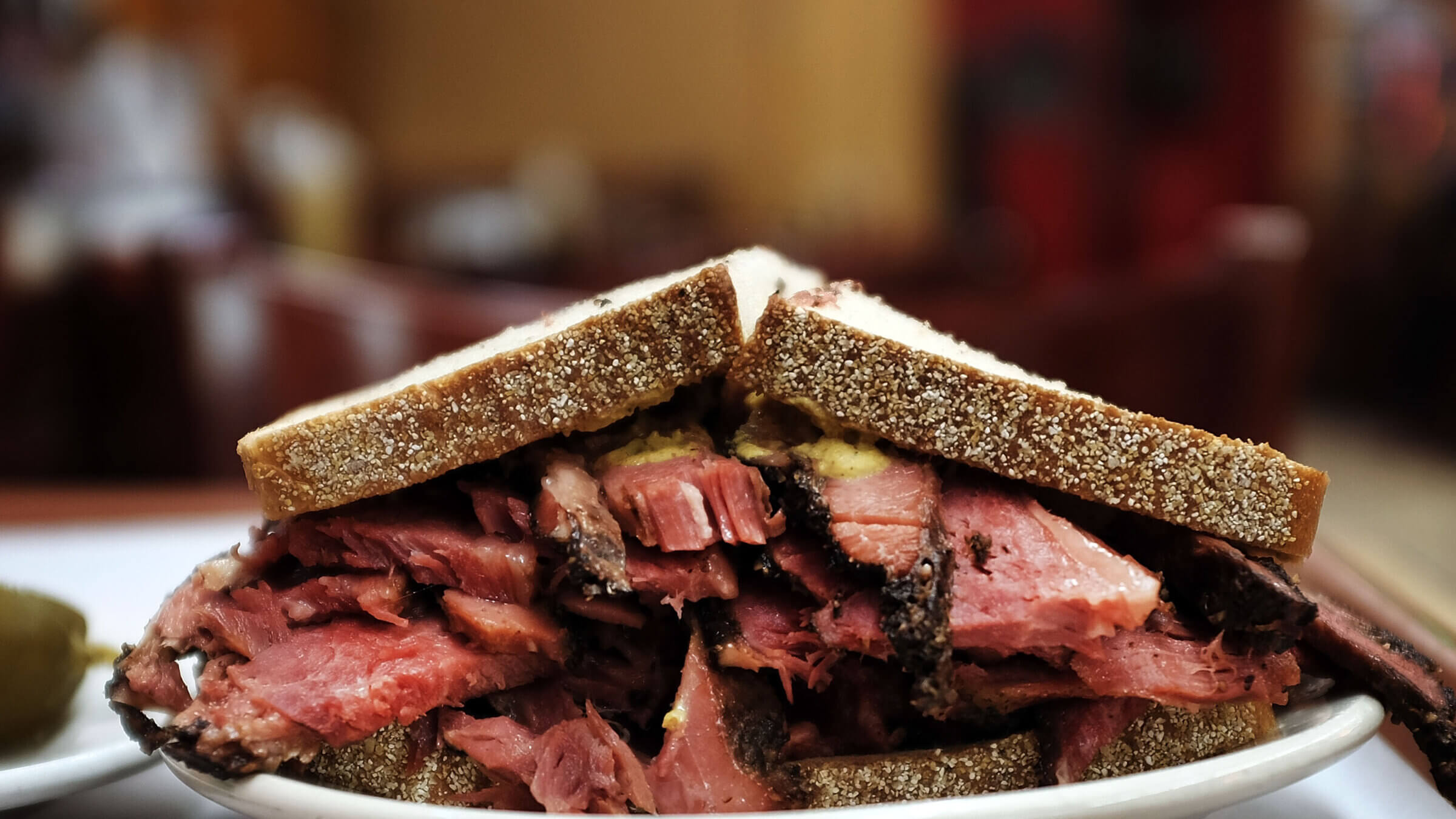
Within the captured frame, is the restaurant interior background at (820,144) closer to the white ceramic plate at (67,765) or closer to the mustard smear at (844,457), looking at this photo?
the white ceramic plate at (67,765)

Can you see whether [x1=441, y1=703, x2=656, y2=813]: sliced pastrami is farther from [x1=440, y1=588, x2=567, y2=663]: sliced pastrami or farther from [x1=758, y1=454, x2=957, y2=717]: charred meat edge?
[x1=758, y1=454, x2=957, y2=717]: charred meat edge

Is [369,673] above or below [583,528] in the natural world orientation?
below

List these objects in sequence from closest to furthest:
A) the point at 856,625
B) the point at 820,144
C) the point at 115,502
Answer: the point at 856,625, the point at 115,502, the point at 820,144

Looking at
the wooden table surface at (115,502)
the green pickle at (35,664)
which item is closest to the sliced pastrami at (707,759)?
the green pickle at (35,664)

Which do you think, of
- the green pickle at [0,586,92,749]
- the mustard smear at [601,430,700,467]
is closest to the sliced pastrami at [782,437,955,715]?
the mustard smear at [601,430,700,467]

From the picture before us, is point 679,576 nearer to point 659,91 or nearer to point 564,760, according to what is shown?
point 564,760

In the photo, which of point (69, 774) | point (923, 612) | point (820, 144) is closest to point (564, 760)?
point (923, 612)

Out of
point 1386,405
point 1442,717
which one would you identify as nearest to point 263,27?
point 1442,717
